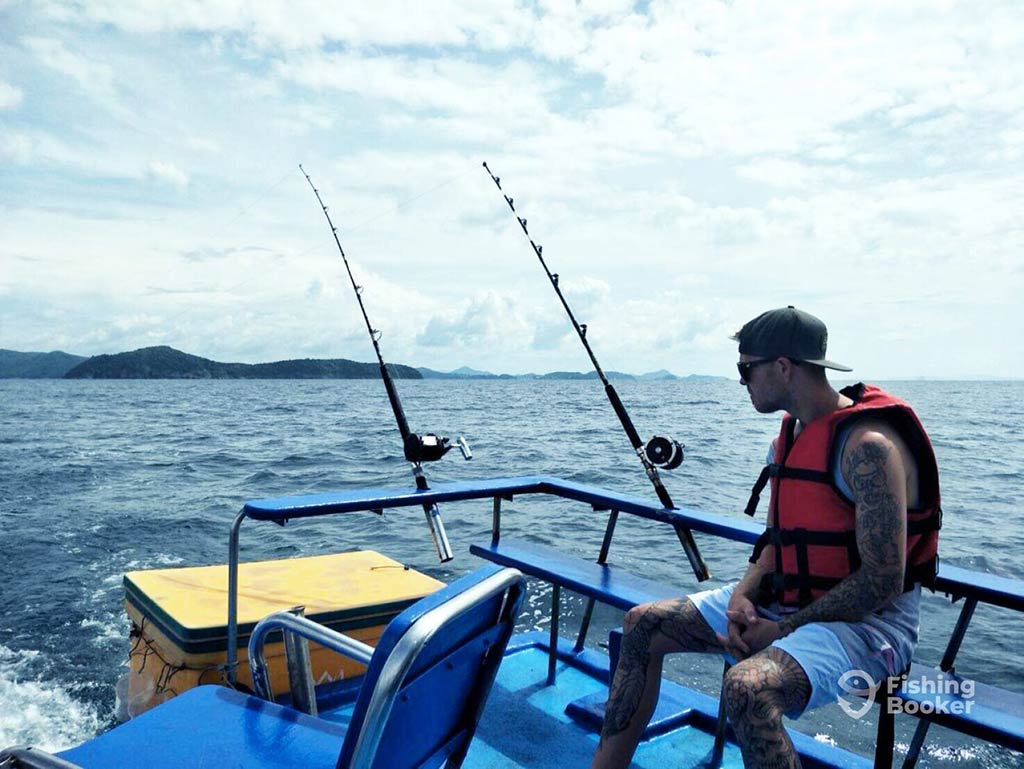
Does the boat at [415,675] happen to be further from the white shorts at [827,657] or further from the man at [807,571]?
the man at [807,571]

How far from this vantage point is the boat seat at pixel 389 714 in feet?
4.63

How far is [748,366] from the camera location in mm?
2629

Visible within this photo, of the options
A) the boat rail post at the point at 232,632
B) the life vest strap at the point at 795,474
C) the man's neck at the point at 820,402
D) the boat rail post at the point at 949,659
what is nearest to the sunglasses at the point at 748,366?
the man's neck at the point at 820,402

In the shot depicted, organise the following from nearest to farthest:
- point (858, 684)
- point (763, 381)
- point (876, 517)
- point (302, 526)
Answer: point (876, 517) → point (858, 684) → point (763, 381) → point (302, 526)

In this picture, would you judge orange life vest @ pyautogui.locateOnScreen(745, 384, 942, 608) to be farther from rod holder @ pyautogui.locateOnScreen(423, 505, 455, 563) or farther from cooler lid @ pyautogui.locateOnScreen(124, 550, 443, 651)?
cooler lid @ pyautogui.locateOnScreen(124, 550, 443, 651)

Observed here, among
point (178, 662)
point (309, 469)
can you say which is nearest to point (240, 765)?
point (178, 662)

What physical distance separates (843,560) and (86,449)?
24.5 m

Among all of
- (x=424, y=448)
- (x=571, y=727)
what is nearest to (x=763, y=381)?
(x=571, y=727)

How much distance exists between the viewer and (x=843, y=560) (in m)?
2.44

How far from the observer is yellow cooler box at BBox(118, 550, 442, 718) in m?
3.43

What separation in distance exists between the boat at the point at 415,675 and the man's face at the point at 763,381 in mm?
836

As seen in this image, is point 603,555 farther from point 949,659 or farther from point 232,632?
point 232,632

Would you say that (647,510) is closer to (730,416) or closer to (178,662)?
(178,662)

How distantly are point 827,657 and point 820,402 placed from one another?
80 cm
